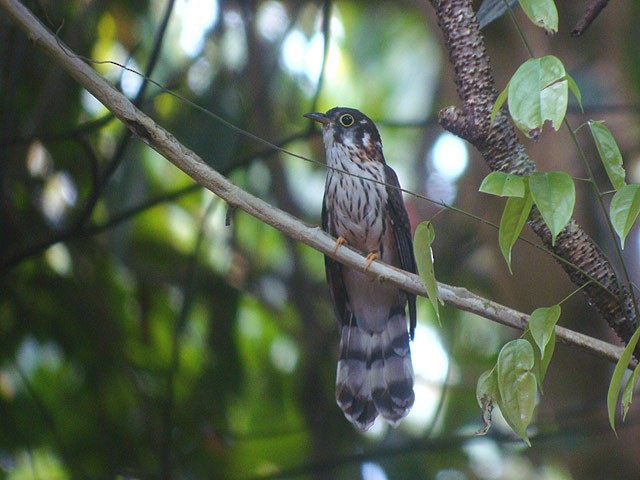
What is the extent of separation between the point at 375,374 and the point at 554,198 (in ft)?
5.20

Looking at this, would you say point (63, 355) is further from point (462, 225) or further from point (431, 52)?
point (431, 52)

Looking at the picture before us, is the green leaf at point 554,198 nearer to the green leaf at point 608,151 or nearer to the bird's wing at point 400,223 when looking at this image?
the green leaf at point 608,151

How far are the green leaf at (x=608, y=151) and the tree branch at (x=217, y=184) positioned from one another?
445 millimetres

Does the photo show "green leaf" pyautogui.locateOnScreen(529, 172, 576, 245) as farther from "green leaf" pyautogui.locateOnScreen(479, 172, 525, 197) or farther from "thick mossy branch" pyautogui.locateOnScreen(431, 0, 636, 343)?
"thick mossy branch" pyautogui.locateOnScreen(431, 0, 636, 343)

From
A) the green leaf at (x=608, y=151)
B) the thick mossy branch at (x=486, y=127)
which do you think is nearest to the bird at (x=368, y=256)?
the thick mossy branch at (x=486, y=127)

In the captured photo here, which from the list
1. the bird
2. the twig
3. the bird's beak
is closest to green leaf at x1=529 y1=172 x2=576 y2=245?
the twig

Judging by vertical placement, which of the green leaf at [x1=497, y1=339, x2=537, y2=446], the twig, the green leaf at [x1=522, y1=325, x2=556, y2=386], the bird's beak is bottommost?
the green leaf at [x1=497, y1=339, x2=537, y2=446]

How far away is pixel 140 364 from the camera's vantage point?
14.5ft

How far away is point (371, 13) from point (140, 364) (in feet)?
8.83

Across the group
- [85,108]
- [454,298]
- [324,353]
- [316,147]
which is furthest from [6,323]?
[454,298]

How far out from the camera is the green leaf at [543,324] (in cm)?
167

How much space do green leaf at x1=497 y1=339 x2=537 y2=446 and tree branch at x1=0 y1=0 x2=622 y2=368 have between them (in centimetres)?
29

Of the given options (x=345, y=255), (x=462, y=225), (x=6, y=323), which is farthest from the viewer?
(x=462, y=225)

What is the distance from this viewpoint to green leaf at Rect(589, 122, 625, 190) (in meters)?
1.66
